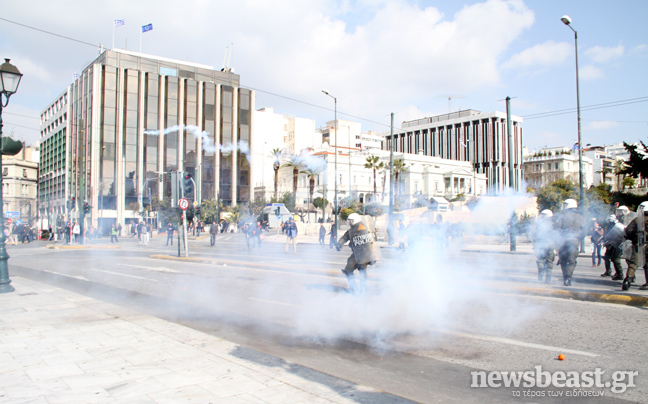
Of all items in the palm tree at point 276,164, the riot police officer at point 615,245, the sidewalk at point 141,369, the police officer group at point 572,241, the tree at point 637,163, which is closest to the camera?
the sidewalk at point 141,369

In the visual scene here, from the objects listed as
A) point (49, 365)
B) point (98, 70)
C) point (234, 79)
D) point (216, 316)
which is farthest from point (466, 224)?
point (98, 70)

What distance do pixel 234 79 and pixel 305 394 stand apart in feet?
219

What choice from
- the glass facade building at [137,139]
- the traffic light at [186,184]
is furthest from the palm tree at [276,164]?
the traffic light at [186,184]

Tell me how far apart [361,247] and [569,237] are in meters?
4.90

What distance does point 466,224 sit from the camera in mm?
17078

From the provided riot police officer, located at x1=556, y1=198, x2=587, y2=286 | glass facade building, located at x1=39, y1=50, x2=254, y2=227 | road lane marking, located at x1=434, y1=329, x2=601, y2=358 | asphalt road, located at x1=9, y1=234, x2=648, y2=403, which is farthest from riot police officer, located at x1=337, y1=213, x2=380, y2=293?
glass facade building, located at x1=39, y1=50, x2=254, y2=227

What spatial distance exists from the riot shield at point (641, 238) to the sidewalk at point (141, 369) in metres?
8.22

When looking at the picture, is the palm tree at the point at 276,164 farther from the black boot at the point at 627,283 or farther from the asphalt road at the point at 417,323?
the black boot at the point at 627,283

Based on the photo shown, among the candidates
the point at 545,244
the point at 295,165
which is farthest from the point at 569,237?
the point at 295,165

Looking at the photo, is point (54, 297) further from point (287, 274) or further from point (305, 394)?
point (305, 394)

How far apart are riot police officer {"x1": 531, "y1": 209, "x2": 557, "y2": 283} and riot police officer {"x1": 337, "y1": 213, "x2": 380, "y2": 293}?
179 inches

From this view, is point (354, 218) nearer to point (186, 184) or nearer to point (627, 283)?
point (627, 283)

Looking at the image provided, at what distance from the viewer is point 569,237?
9.39 metres

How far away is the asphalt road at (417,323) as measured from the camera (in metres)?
4.78
